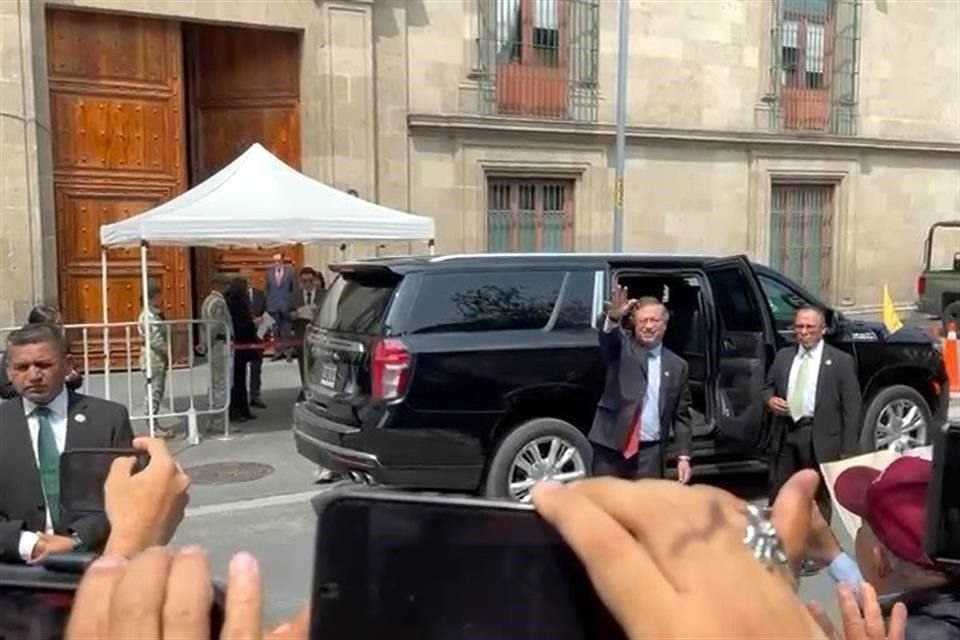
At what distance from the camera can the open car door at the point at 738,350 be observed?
7.90 meters

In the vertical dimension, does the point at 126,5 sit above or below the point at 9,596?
above

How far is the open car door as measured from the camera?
7.90 meters

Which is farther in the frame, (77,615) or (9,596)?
(9,596)

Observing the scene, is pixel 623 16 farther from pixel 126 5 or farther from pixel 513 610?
pixel 513 610

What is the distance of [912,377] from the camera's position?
30.3 feet

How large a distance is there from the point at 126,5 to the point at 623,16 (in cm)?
737

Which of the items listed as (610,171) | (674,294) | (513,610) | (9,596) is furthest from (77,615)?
(610,171)

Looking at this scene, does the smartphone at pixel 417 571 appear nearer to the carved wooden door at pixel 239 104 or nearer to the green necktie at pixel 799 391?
the green necktie at pixel 799 391

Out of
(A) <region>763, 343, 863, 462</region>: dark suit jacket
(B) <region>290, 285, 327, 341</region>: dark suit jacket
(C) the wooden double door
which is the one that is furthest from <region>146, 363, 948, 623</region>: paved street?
(C) the wooden double door

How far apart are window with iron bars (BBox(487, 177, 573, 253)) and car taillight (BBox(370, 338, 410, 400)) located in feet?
34.6

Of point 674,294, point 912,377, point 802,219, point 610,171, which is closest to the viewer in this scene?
point 674,294

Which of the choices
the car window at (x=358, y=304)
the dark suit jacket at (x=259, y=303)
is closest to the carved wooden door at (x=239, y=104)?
the dark suit jacket at (x=259, y=303)

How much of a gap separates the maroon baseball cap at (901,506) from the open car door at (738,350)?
19.2 ft

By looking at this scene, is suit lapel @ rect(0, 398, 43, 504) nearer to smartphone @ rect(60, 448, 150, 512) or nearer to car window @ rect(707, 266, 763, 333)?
smartphone @ rect(60, 448, 150, 512)
